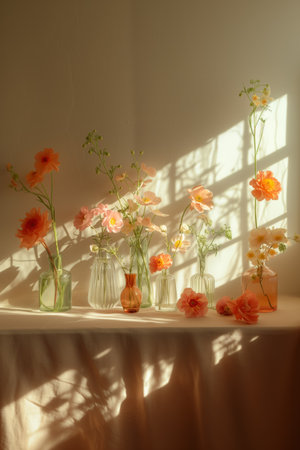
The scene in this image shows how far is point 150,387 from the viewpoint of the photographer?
1.60m

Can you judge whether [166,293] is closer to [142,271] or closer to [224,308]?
[142,271]

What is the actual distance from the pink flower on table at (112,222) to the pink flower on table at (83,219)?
6 cm

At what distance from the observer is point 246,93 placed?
200 cm

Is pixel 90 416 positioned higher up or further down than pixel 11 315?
further down

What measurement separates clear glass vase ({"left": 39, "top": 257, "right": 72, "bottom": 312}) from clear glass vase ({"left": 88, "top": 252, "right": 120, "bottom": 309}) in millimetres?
94

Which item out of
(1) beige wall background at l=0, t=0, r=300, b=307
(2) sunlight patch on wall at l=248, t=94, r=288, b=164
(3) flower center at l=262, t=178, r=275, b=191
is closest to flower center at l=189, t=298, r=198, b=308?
(1) beige wall background at l=0, t=0, r=300, b=307

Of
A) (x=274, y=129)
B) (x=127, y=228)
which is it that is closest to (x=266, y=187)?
(x=274, y=129)

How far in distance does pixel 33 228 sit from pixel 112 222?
1.00ft

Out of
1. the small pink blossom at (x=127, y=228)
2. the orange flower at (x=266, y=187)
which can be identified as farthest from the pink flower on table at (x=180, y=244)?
the orange flower at (x=266, y=187)

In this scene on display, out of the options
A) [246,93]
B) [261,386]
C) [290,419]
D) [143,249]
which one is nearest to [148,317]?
[143,249]

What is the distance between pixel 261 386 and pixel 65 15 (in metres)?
1.65

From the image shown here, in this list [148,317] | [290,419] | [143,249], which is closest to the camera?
[290,419]

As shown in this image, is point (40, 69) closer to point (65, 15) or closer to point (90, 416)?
Answer: point (65, 15)

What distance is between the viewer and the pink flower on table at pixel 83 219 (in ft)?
6.13
